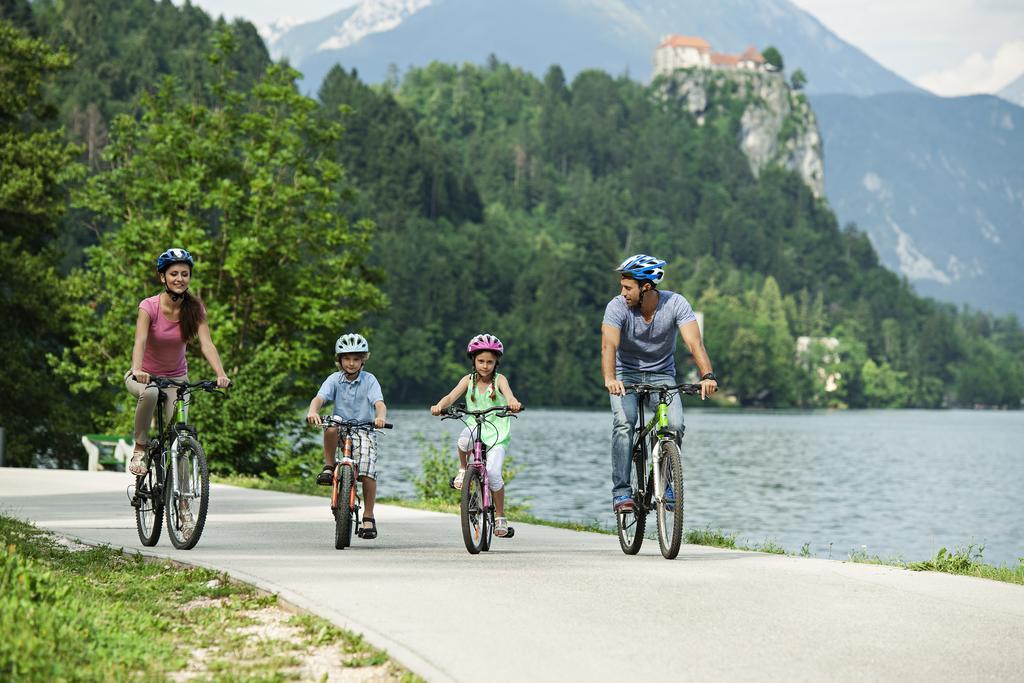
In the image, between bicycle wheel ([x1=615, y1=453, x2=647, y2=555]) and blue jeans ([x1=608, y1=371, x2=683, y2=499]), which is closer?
blue jeans ([x1=608, y1=371, x2=683, y2=499])

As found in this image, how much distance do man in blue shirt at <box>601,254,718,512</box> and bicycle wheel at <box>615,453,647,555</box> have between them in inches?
2.4

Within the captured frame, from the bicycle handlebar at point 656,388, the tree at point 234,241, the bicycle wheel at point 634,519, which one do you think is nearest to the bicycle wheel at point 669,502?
the bicycle wheel at point 634,519

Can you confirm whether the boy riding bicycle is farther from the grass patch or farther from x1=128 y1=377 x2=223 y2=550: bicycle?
the grass patch

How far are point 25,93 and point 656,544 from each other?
29.6m

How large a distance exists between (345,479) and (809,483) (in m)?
42.0

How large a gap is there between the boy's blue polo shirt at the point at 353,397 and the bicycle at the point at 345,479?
102 mm

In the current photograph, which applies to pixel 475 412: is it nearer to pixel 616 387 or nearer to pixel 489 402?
pixel 489 402

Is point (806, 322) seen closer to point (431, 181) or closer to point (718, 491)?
point (431, 181)

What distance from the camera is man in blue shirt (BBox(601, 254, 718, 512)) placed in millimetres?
10656

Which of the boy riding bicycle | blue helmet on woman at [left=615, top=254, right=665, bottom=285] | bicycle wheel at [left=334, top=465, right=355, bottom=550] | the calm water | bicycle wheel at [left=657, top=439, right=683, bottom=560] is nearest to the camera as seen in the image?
bicycle wheel at [left=657, top=439, right=683, bottom=560]

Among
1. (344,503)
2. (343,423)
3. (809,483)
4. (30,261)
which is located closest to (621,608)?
(344,503)

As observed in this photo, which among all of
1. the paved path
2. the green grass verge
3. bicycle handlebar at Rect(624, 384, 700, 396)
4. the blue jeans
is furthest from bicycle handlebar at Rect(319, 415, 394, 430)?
the green grass verge

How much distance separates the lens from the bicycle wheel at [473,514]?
1084 cm

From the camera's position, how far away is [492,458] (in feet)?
35.9
